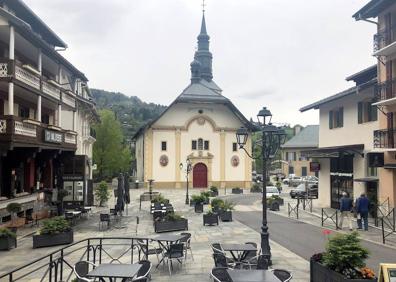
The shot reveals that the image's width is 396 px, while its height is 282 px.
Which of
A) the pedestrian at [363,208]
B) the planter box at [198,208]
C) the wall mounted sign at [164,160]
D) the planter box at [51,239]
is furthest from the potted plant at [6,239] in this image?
the wall mounted sign at [164,160]

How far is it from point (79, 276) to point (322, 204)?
82.7ft

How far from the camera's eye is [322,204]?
30.2 metres

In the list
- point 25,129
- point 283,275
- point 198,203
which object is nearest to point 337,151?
point 198,203

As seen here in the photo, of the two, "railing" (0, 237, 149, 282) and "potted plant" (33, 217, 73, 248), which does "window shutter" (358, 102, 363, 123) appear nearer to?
"railing" (0, 237, 149, 282)

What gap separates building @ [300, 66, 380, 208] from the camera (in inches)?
936

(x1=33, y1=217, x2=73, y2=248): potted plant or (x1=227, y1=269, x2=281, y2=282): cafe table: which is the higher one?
(x1=227, y1=269, x2=281, y2=282): cafe table

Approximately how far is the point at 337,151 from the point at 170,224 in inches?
544

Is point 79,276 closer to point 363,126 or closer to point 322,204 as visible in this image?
point 363,126

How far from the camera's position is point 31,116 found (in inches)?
940

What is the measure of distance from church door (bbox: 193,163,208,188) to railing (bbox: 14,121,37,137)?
115 ft

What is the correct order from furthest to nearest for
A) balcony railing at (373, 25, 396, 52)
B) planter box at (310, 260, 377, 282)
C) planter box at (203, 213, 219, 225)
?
balcony railing at (373, 25, 396, 52) → planter box at (203, 213, 219, 225) → planter box at (310, 260, 377, 282)

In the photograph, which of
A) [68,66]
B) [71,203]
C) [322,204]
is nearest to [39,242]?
[71,203]

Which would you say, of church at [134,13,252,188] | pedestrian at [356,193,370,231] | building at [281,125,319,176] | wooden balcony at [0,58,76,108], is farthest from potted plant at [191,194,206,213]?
building at [281,125,319,176]

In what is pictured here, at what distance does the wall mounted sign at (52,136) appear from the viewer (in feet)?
65.5
